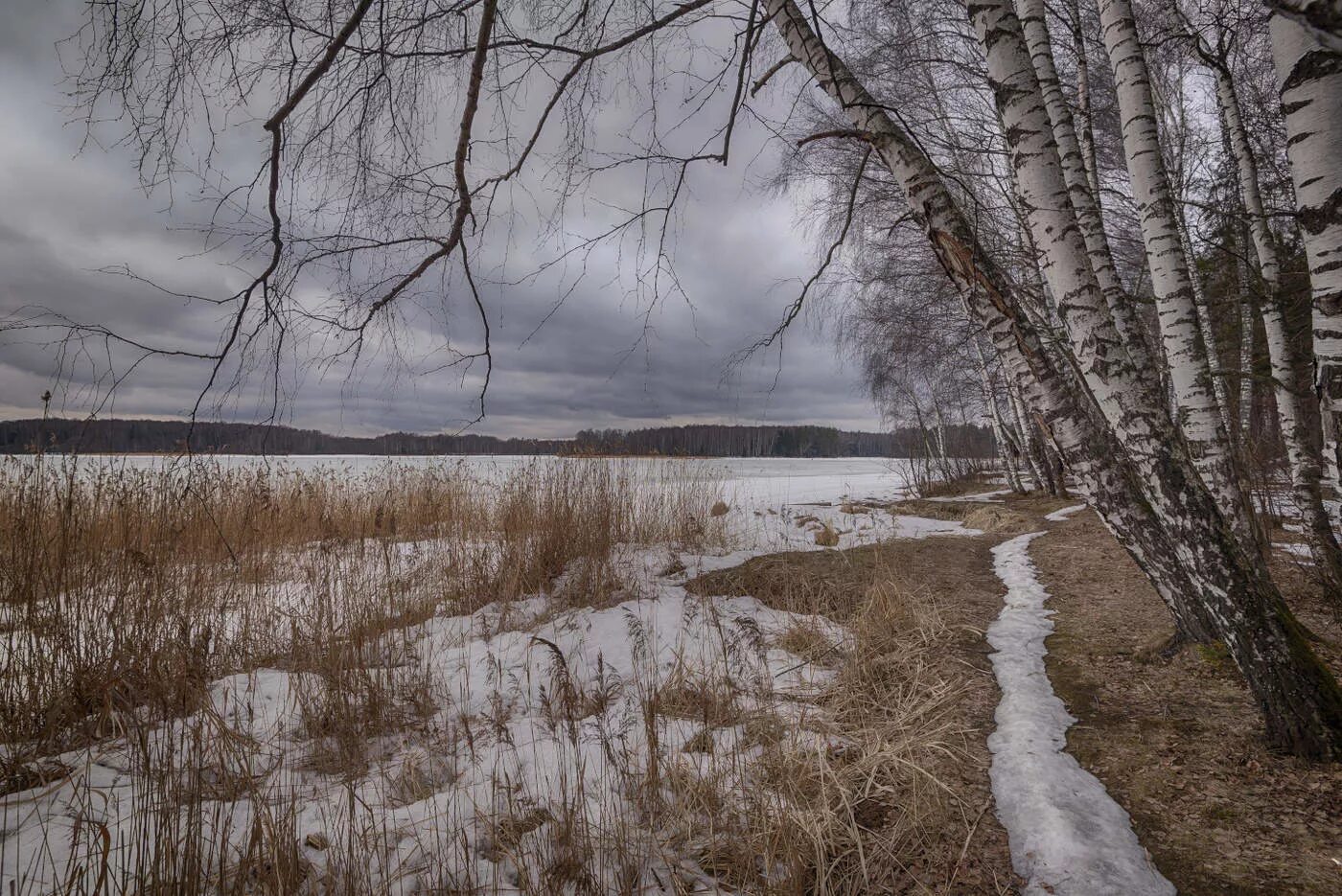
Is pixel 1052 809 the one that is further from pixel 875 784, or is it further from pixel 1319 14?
pixel 1319 14

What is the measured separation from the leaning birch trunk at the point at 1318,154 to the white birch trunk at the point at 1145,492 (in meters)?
0.56

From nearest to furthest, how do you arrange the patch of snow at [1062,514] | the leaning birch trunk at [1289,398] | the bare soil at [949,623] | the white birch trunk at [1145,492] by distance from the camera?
the bare soil at [949,623] → the white birch trunk at [1145,492] → the leaning birch trunk at [1289,398] → the patch of snow at [1062,514]

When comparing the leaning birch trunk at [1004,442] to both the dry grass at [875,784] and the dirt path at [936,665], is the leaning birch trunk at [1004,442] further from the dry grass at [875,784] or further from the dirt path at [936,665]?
the dry grass at [875,784]

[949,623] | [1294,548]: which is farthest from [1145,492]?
[1294,548]

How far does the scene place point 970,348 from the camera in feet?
37.5

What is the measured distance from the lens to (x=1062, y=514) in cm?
809

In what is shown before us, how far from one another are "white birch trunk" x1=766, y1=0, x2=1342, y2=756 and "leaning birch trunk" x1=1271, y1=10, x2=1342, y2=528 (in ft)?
1.82

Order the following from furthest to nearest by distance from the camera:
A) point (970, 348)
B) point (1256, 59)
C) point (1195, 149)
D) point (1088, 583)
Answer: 1. point (970, 348)
2. point (1195, 149)
3. point (1256, 59)
4. point (1088, 583)

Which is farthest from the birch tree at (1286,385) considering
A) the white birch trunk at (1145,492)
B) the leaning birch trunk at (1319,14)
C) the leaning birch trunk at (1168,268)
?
the leaning birch trunk at (1319,14)

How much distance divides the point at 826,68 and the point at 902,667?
301 cm

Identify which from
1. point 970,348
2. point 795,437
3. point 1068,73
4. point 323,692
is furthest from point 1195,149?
point 795,437

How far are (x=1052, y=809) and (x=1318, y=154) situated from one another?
2161mm

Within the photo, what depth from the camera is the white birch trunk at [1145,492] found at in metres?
1.84

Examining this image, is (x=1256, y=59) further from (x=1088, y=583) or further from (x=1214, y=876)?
(x=1214, y=876)
